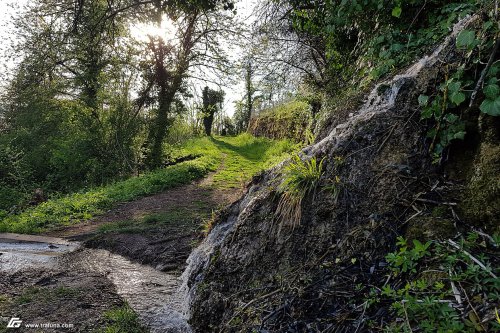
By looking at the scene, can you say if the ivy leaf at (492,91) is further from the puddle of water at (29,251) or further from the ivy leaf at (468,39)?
the puddle of water at (29,251)

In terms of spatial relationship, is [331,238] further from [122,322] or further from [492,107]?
[122,322]

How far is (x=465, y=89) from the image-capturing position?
2.37 m

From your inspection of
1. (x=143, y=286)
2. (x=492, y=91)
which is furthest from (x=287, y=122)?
(x=492, y=91)

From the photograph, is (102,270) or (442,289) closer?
(442,289)

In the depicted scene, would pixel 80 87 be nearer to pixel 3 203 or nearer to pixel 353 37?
pixel 3 203

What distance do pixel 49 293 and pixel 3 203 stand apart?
36.1 feet

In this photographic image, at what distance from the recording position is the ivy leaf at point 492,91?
1.99 meters

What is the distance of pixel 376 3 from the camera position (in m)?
4.46

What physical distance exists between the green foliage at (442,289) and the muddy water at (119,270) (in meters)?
2.11

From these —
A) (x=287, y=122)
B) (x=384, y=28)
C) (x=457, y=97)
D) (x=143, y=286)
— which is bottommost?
(x=143, y=286)

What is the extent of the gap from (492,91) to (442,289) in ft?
4.17

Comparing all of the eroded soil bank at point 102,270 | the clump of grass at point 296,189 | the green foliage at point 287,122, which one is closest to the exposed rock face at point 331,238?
the clump of grass at point 296,189

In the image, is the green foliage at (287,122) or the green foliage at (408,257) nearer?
the green foliage at (408,257)

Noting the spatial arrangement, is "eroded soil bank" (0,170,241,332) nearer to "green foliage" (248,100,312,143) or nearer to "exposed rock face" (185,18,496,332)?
"exposed rock face" (185,18,496,332)
